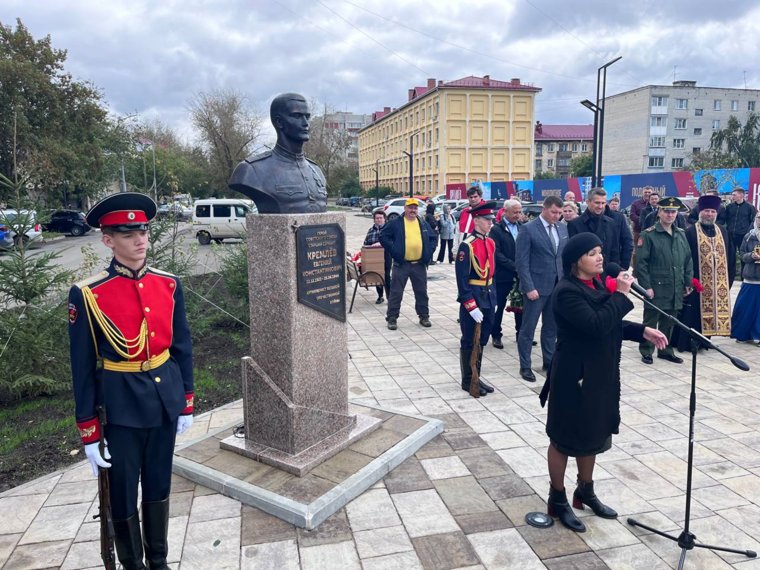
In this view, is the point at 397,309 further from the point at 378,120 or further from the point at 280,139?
the point at 378,120

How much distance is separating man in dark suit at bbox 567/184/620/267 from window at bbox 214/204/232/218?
721 inches

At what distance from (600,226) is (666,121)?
62122mm

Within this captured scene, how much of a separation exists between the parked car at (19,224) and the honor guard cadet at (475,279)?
15.0 ft

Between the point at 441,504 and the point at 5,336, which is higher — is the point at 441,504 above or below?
below

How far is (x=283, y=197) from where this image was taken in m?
4.07

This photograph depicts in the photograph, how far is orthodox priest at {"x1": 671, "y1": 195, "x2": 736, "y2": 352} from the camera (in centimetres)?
726

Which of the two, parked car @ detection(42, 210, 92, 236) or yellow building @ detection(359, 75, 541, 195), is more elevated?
yellow building @ detection(359, 75, 541, 195)

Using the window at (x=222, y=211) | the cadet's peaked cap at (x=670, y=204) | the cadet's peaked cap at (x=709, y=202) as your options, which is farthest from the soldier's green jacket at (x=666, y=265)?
the window at (x=222, y=211)

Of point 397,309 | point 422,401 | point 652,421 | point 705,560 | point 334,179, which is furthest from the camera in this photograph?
point 334,179

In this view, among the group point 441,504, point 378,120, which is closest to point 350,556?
point 441,504

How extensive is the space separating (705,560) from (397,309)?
19.9 ft

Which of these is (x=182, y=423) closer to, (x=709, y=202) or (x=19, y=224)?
(x=19, y=224)

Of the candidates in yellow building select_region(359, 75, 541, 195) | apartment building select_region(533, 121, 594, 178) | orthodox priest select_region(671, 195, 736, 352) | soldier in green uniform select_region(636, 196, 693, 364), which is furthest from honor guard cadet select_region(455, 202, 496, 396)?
apartment building select_region(533, 121, 594, 178)

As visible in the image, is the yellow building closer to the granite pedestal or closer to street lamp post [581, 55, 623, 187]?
street lamp post [581, 55, 623, 187]
